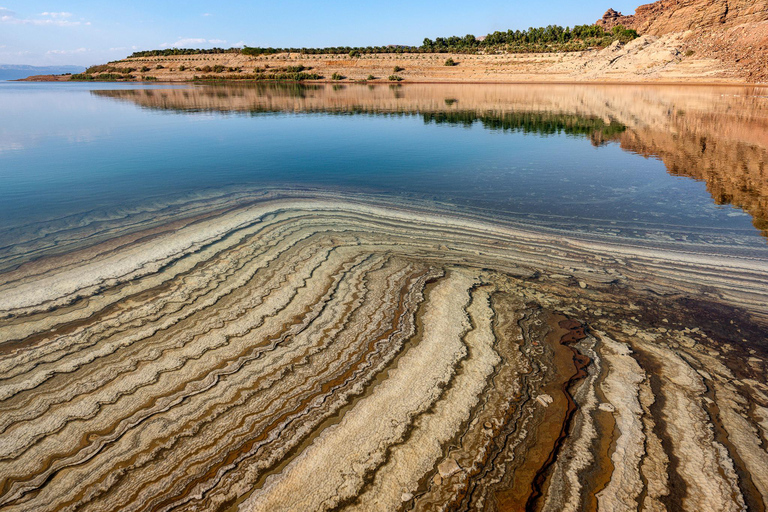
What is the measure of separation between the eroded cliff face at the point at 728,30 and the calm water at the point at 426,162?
2296 centimetres

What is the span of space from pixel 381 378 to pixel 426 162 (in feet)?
31.7

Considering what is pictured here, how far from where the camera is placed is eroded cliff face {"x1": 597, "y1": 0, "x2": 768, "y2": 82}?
36531 mm

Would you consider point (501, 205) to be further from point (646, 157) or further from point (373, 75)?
point (373, 75)

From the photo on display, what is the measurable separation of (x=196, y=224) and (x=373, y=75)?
59.0m

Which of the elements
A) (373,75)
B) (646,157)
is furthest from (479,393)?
A: (373,75)

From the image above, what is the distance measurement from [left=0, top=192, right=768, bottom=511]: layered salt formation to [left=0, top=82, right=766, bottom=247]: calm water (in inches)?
92.0

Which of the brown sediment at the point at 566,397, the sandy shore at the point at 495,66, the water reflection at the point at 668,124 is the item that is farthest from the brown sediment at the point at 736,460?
the sandy shore at the point at 495,66

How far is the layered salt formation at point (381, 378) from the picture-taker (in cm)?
252

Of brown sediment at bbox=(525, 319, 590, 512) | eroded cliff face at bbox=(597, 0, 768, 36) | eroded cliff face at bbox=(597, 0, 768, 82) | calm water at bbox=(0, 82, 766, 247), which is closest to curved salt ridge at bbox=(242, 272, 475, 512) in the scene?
brown sediment at bbox=(525, 319, 590, 512)

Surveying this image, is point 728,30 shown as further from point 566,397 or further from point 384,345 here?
point 384,345

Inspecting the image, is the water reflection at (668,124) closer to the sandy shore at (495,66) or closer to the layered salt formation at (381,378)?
the layered salt formation at (381,378)

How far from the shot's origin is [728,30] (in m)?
43.1

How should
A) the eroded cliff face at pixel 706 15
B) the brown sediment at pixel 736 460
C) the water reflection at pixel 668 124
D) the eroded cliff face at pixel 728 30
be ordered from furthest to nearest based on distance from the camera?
the eroded cliff face at pixel 706 15
the eroded cliff face at pixel 728 30
the water reflection at pixel 668 124
the brown sediment at pixel 736 460

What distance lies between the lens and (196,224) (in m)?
7.08
